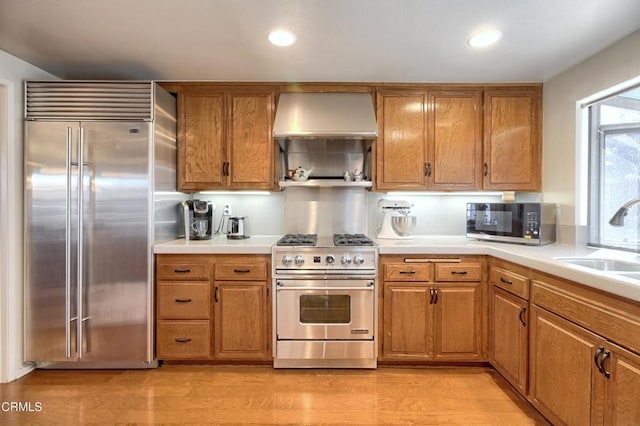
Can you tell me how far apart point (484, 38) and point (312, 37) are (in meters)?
1.09

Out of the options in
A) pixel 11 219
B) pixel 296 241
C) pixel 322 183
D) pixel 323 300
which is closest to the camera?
pixel 11 219

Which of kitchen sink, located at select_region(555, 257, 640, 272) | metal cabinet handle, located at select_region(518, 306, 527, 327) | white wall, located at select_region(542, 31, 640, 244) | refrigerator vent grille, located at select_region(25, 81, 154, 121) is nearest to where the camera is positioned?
kitchen sink, located at select_region(555, 257, 640, 272)

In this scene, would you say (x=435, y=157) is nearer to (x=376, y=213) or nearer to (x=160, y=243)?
(x=376, y=213)

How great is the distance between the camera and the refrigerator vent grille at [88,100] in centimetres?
232

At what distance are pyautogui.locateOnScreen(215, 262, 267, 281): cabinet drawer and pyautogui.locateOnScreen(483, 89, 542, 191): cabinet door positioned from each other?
2.11m

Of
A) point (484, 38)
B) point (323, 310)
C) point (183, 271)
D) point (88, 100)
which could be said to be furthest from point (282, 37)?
point (323, 310)

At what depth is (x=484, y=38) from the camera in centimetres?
201

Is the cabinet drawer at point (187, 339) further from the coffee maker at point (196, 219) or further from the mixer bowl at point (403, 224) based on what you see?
the mixer bowl at point (403, 224)

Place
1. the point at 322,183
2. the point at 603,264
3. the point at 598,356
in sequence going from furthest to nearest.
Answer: the point at 322,183, the point at 603,264, the point at 598,356

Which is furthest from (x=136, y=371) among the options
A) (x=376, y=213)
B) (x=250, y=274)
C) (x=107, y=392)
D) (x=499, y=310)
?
(x=499, y=310)

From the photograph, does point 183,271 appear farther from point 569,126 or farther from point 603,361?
point 569,126

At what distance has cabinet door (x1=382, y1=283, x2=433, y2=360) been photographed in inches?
95.1

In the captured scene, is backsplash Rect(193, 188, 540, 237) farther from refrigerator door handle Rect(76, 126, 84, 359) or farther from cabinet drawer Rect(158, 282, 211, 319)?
refrigerator door handle Rect(76, 126, 84, 359)

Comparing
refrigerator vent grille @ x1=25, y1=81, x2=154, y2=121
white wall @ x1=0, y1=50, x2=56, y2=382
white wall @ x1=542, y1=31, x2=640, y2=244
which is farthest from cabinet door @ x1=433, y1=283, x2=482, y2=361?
white wall @ x1=0, y1=50, x2=56, y2=382
